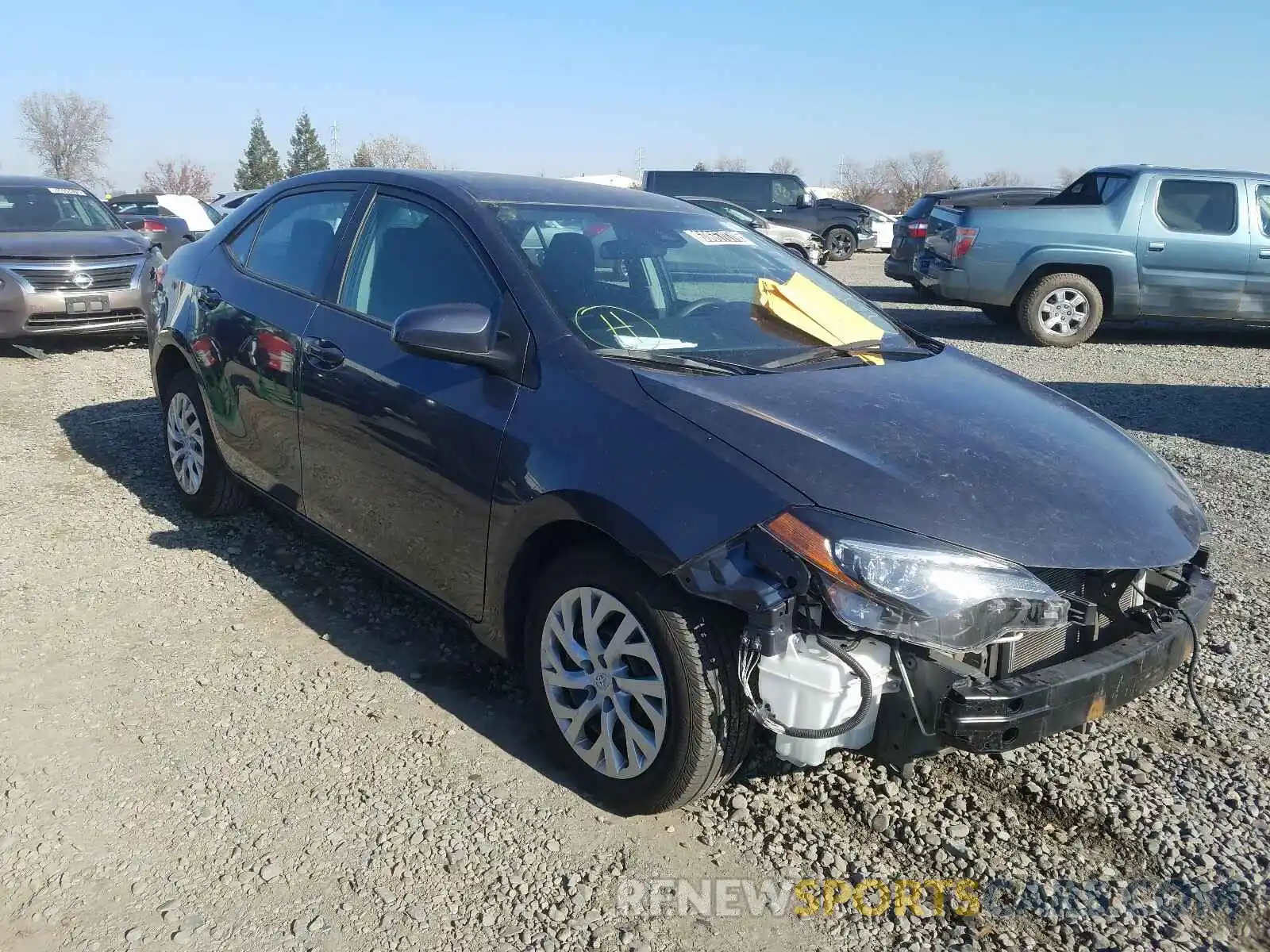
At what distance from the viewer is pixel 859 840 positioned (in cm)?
274

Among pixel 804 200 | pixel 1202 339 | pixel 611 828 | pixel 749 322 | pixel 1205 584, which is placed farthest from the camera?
pixel 804 200

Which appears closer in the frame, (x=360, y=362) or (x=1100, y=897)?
(x=1100, y=897)

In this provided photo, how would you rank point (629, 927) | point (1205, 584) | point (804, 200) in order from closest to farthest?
point (629, 927)
point (1205, 584)
point (804, 200)

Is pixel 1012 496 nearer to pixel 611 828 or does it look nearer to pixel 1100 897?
pixel 1100 897

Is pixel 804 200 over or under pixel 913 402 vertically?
over

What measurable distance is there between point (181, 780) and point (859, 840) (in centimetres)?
188

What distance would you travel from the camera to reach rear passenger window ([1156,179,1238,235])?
10.7 meters

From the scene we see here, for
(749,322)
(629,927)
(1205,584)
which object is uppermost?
(749,322)

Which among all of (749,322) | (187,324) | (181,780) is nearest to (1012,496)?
(749,322)

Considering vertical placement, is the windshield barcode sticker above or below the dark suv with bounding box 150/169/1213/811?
above

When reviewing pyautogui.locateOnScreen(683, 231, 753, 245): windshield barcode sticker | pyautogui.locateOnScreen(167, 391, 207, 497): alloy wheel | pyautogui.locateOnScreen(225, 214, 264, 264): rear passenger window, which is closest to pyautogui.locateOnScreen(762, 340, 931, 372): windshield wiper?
pyautogui.locateOnScreen(683, 231, 753, 245): windshield barcode sticker

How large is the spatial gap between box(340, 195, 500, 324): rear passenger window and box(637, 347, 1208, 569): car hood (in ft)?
2.73

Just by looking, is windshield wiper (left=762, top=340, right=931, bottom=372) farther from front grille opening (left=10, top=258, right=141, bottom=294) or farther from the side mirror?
front grille opening (left=10, top=258, right=141, bottom=294)

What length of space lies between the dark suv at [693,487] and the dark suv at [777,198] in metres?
21.5
